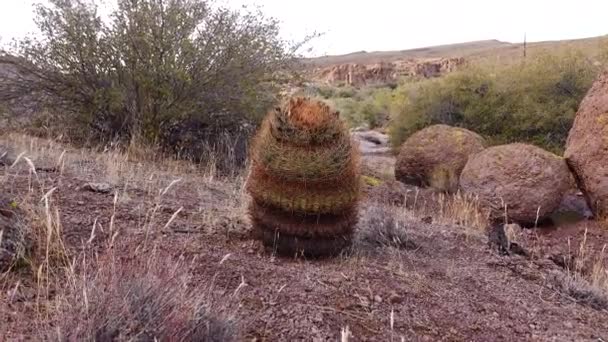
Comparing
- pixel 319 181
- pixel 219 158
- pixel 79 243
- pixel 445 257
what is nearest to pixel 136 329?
pixel 79 243

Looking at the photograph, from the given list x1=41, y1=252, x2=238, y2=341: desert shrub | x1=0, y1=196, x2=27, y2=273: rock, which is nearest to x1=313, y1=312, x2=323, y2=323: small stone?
x1=41, y1=252, x2=238, y2=341: desert shrub

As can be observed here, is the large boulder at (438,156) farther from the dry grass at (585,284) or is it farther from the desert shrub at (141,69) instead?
the dry grass at (585,284)

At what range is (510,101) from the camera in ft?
51.8

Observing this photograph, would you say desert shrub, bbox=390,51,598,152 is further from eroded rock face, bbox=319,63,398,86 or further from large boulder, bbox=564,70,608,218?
eroded rock face, bbox=319,63,398,86

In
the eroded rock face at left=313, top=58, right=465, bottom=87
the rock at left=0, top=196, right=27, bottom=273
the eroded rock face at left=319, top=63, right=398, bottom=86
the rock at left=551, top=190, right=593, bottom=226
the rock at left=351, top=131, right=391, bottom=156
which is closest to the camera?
the rock at left=0, top=196, right=27, bottom=273

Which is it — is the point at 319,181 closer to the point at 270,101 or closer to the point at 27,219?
the point at 27,219

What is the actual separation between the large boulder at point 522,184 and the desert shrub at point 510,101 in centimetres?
558

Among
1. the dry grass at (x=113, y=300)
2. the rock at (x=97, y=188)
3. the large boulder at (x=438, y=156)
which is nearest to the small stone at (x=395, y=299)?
the dry grass at (x=113, y=300)

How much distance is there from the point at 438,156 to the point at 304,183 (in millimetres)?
8056

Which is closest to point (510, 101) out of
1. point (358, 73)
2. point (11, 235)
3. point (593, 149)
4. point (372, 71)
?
point (593, 149)

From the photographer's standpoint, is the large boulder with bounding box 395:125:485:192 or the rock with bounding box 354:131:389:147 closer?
the large boulder with bounding box 395:125:485:192

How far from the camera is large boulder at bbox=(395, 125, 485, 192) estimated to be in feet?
39.3

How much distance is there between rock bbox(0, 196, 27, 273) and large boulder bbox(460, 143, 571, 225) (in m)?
7.55

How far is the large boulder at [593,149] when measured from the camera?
8.99 metres
